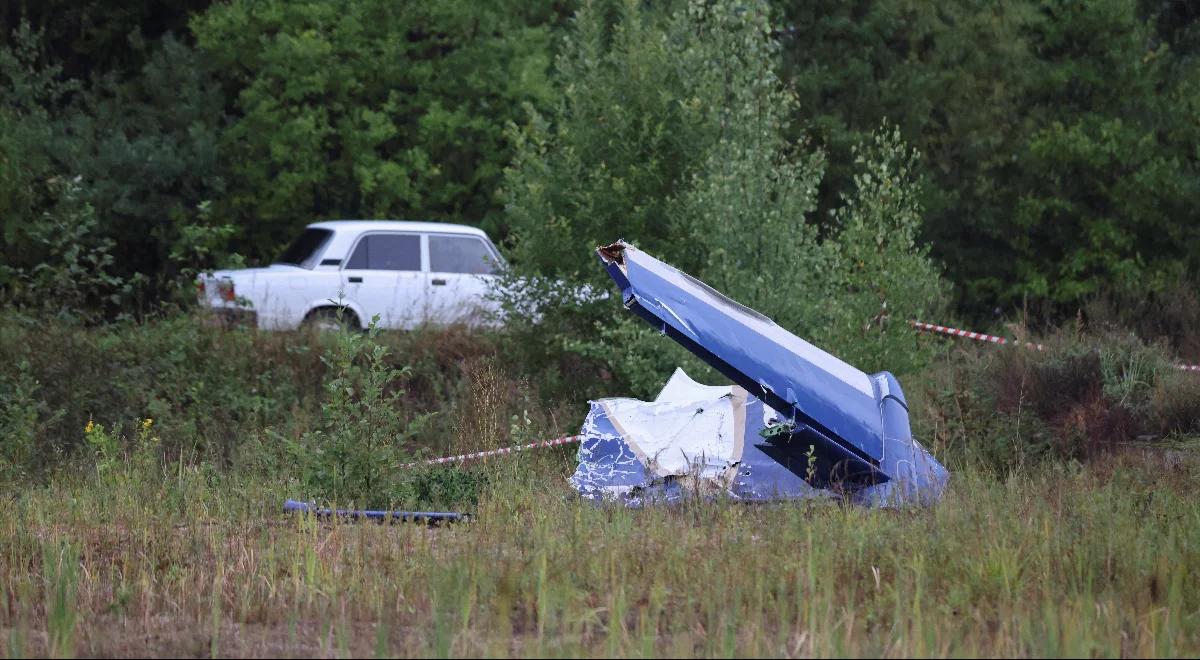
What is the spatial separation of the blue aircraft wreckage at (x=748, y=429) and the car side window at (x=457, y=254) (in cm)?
876

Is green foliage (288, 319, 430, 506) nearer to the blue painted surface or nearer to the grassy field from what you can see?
the blue painted surface

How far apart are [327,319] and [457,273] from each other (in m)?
2.20

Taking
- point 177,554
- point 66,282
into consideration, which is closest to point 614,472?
point 177,554

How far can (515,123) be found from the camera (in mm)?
20375

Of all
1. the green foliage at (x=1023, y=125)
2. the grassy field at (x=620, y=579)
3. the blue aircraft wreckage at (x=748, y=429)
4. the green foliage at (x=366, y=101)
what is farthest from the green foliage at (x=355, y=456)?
the green foliage at (x=1023, y=125)

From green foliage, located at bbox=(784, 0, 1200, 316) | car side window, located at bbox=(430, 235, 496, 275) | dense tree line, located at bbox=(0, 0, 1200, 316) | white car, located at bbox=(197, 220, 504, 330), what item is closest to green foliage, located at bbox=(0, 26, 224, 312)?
dense tree line, located at bbox=(0, 0, 1200, 316)

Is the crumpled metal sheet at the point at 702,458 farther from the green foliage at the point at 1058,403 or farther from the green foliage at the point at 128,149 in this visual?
the green foliage at the point at 128,149

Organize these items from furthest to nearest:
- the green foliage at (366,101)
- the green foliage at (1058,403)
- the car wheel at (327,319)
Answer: the green foliage at (366,101)
the car wheel at (327,319)
the green foliage at (1058,403)

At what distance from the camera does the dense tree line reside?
21359 millimetres

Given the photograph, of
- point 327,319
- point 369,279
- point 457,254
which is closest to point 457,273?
point 457,254

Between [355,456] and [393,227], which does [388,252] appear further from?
[355,456]

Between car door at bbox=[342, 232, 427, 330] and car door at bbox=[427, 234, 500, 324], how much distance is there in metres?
0.18

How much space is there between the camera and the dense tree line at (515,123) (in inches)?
841

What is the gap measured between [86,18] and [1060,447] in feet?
64.9
